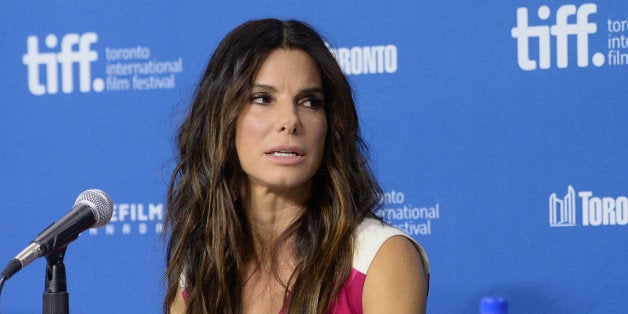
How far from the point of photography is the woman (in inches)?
75.1

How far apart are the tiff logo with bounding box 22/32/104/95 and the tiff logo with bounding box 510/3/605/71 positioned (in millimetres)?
1300

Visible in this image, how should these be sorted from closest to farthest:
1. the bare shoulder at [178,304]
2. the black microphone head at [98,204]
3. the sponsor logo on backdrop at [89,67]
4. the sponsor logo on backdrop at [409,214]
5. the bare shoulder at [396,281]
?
1. the black microphone head at [98,204]
2. the bare shoulder at [396,281]
3. the bare shoulder at [178,304]
4. the sponsor logo on backdrop at [409,214]
5. the sponsor logo on backdrop at [89,67]

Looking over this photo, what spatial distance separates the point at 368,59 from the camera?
8.79ft

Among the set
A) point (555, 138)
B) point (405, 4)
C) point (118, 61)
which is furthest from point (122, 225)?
point (555, 138)

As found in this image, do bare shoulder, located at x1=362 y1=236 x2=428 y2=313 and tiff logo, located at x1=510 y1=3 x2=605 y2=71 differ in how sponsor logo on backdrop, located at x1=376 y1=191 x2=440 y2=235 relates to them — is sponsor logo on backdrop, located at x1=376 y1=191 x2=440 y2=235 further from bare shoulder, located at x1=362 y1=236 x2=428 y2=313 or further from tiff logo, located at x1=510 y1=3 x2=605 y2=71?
bare shoulder, located at x1=362 y1=236 x2=428 y2=313

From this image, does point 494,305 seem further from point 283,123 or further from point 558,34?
point 283,123

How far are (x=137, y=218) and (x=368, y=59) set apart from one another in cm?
87

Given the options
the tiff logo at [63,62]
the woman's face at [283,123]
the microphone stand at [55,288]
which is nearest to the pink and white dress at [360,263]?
the woman's face at [283,123]

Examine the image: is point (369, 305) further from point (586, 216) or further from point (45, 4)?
point (45, 4)

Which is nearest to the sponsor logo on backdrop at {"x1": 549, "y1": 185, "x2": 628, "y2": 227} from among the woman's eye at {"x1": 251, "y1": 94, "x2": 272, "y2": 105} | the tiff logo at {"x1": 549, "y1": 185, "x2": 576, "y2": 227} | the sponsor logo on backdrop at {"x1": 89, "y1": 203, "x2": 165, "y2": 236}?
the tiff logo at {"x1": 549, "y1": 185, "x2": 576, "y2": 227}

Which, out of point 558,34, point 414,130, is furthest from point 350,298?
point 558,34

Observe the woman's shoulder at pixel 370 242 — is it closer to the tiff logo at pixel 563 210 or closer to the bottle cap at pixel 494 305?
the bottle cap at pixel 494 305

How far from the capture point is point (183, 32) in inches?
111

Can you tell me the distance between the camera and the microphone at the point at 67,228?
4.52 ft
